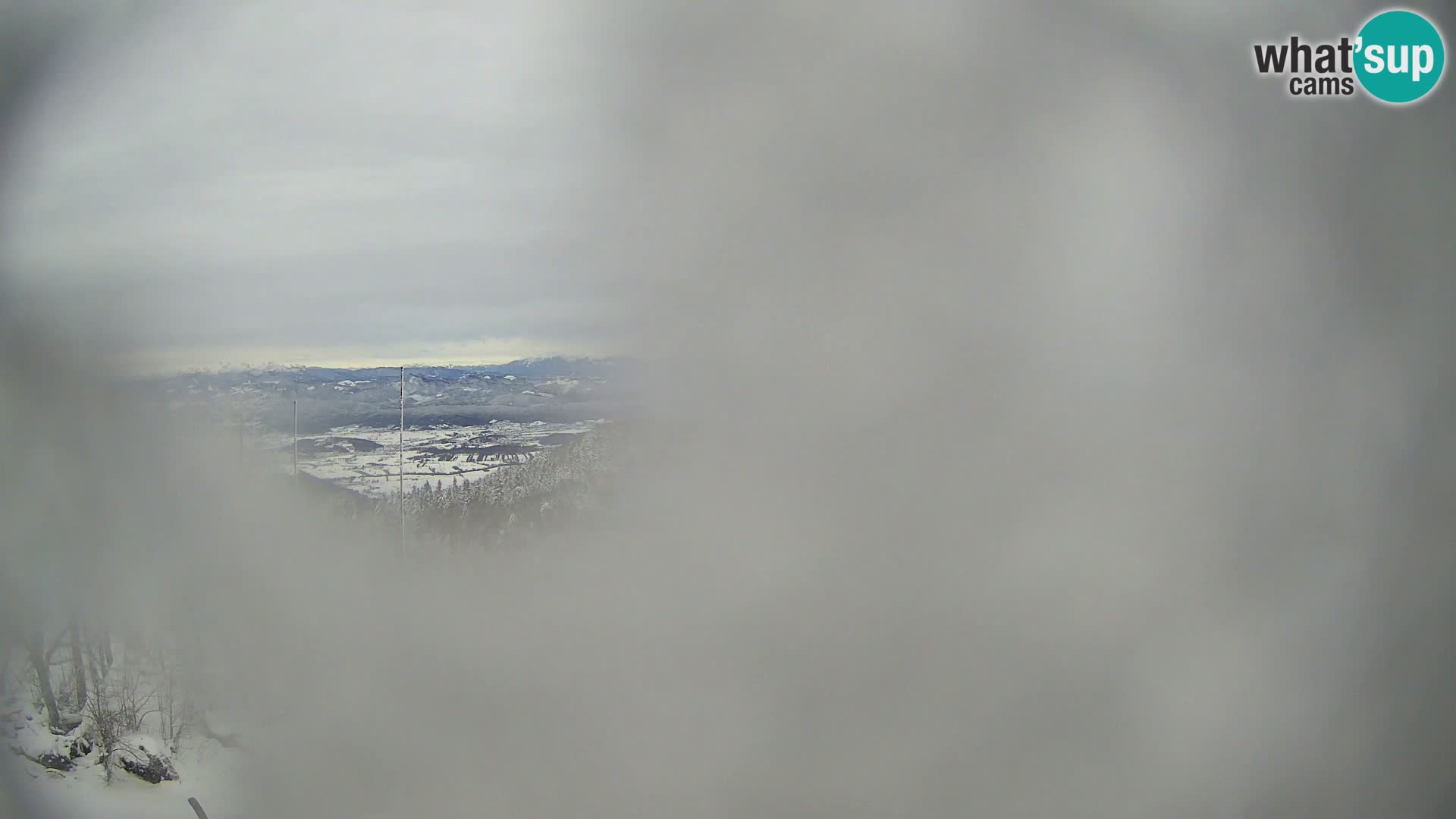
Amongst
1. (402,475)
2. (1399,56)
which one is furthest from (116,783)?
(1399,56)

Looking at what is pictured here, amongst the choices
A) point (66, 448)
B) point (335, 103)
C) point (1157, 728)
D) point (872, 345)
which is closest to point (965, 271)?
point (872, 345)

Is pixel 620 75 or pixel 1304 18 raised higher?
pixel 1304 18

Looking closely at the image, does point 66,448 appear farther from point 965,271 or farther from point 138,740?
point 965,271

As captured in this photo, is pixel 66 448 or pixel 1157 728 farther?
pixel 66 448

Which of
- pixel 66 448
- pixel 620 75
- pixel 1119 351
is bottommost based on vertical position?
pixel 66 448

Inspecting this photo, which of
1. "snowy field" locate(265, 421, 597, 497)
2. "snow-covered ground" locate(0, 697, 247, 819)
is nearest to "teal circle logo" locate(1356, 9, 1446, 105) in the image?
"snowy field" locate(265, 421, 597, 497)

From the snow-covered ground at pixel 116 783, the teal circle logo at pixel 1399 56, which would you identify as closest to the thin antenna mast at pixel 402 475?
the snow-covered ground at pixel 116 783
